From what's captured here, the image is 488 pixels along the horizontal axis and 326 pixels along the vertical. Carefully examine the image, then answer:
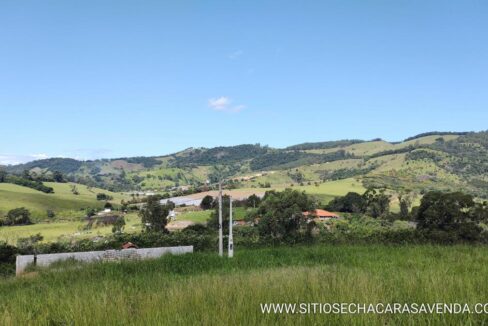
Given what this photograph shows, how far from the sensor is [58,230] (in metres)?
115

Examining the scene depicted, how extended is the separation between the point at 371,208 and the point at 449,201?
63869 millimetres

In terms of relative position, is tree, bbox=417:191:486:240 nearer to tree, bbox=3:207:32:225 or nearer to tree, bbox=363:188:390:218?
tree, bbox=363:188:390:218

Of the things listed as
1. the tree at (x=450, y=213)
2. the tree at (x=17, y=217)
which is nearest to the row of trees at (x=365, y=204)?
the tree at (x=450, y=213)

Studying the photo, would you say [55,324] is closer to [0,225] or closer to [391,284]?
[391,284]

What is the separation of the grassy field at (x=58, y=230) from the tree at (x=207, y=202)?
2027cm

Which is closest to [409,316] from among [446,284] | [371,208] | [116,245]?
[446,284]

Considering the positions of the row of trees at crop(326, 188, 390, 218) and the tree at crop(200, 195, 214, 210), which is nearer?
the row of trees at crop(326, 188, 390, 218)

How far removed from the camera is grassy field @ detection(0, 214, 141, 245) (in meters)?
105

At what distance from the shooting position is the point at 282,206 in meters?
64.9

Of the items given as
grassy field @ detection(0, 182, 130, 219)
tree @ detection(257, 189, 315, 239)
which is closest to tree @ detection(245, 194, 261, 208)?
tree @ detection(257, 189, 315, 239)

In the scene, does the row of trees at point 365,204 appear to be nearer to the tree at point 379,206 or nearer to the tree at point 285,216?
the tree at point 379,206

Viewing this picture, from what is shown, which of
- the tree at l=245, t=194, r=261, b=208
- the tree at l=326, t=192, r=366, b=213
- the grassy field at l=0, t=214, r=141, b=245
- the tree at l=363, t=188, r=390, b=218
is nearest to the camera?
the grassy field at l=0, t=214, r=141, b=245

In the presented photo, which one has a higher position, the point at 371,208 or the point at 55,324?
the point at 55,324

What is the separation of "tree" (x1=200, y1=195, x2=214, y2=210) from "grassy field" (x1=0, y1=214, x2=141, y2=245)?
2027 cm
